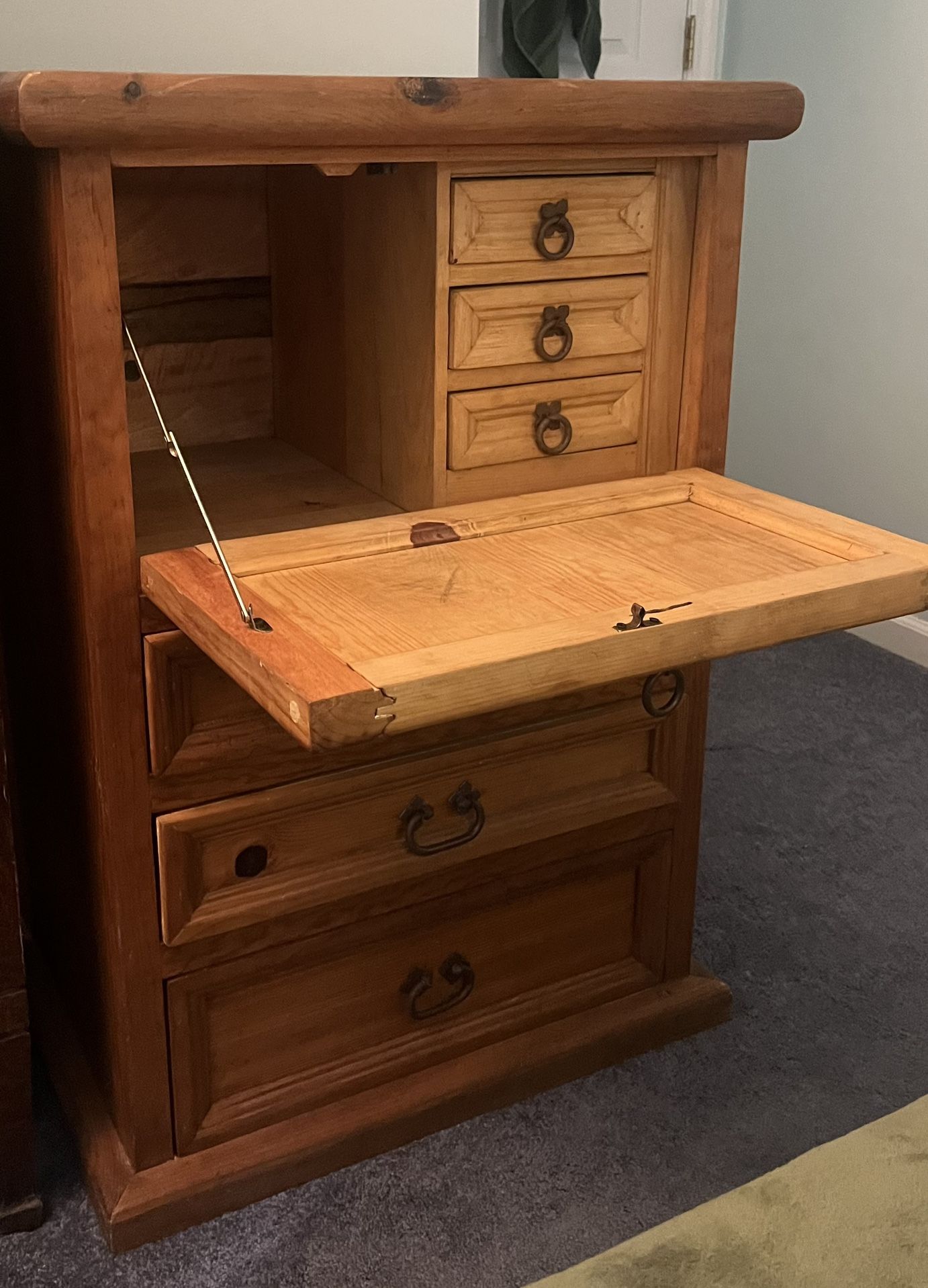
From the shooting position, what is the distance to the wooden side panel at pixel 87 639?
1.07 metres

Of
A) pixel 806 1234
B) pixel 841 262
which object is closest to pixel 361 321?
pixel 806 1234

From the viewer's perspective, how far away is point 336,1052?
4.70 feet

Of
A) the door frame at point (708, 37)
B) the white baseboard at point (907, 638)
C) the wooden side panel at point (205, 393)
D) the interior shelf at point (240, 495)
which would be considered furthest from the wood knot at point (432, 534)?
the door frame at point (708, 37)

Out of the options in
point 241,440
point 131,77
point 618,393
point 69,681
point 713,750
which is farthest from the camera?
point 713,750

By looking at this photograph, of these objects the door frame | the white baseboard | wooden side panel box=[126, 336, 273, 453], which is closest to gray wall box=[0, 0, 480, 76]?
wooden side panel box=[126, 336, 273, 453]

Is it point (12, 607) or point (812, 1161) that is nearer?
point (812, 1161)

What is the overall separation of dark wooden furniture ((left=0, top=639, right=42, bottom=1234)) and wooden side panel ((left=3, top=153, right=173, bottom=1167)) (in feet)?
0.25

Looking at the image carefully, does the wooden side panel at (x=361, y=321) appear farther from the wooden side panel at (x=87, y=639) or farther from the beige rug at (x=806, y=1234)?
the beige rug at (x=806, y=1234)

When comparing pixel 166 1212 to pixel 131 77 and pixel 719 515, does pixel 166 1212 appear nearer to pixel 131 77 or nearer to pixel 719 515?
pixel 719 515

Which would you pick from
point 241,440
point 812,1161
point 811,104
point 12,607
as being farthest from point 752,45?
point 812,1161

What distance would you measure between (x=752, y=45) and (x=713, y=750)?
1664mm

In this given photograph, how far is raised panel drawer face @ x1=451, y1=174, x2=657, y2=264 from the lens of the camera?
48.4 inches

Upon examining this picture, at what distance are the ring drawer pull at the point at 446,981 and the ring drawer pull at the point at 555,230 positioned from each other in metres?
0.75

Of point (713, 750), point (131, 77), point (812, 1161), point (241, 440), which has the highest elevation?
point (131, 77)
